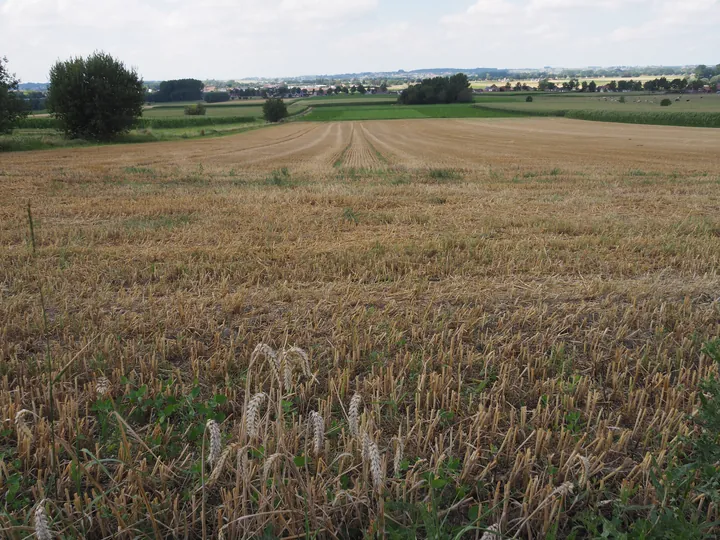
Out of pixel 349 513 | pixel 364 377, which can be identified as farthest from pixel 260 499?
pixel 364 377

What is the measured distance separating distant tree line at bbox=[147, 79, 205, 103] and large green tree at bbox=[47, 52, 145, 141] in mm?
117031

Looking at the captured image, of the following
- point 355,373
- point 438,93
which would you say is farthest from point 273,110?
point 355,373

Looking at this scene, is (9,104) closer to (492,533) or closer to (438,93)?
(492,533)

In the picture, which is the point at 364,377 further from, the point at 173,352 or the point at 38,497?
the point at 38,497

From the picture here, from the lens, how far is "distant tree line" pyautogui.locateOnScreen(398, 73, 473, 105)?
417 ft

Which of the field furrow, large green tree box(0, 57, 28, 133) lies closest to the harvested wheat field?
the field furrow

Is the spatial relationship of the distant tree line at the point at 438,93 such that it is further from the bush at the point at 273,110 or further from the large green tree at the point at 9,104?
the large green tree at the point at 9,104

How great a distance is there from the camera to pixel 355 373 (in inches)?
182

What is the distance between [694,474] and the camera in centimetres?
310

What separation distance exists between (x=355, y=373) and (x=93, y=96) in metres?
48.6

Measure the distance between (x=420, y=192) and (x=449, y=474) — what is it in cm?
1193

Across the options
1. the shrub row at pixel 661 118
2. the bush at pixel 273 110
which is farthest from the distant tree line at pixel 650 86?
the bush at pixel 273 110

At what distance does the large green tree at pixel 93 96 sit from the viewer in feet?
146

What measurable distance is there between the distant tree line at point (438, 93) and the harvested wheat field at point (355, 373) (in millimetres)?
122831
